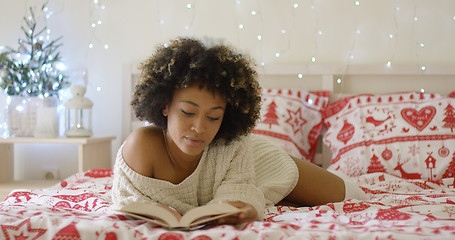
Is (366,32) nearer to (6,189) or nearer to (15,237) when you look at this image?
(6,189)

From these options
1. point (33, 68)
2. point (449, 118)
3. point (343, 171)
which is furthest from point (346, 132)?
point (33, 68)

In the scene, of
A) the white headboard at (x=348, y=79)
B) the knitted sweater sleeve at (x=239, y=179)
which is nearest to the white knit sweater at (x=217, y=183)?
the knitted sweater sleeve at (x=239, y=179)

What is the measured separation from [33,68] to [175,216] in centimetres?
181

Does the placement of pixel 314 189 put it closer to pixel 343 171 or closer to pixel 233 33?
pixel 343 171

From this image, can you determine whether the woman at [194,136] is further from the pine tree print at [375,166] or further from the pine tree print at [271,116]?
the pine tree print at [271,116]

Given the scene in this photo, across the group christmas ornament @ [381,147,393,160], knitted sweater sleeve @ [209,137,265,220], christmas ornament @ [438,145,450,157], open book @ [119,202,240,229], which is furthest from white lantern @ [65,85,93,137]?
christmas ornament @ [438,145,450,157]

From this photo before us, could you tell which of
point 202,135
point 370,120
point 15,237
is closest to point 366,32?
point 370,120

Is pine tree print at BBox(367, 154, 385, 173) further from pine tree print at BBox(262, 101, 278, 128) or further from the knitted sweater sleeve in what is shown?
the knitted sweater sleeve

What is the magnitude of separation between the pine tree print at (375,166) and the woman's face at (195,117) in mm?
1122

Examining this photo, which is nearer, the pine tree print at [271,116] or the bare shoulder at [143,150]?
the bare shoulder at [143,150]

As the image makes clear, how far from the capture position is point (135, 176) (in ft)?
3.94

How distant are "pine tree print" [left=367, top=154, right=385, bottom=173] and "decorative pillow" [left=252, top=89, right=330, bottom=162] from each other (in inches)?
13.3

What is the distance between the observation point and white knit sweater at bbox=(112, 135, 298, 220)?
1191 mm

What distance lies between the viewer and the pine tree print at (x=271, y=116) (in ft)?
7.57
